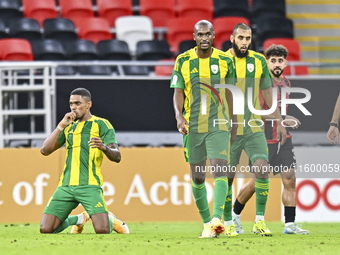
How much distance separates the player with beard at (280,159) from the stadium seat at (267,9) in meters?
6.52

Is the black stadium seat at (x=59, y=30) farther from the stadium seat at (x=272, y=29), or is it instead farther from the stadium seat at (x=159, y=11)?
the stadium seat at (x=272, y=29)

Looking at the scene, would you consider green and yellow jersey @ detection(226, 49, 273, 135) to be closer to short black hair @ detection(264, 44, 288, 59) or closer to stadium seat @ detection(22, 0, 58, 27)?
short black hair @ detection(264, 44, 288, 59)

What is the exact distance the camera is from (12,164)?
7.80 m

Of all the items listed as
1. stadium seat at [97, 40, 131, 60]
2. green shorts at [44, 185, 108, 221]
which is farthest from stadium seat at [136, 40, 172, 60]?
green shorts at [44, 185, 108, 221]

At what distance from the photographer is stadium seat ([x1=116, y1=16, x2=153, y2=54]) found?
1149 cm

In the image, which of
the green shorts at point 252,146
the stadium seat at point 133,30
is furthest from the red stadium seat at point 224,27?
the green shorts at point 252,146

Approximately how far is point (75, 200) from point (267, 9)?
315 inches

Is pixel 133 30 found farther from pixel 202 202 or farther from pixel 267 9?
pixel 202 202

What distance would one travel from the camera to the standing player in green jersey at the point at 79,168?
17.9 ft

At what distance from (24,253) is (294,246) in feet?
Answer: 6.30

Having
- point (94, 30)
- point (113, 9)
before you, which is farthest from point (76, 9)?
point (94, 30)

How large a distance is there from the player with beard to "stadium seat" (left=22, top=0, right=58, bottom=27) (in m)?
7.11

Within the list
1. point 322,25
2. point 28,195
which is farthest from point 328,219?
point 322,25

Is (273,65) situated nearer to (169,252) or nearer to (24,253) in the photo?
(169,252)
